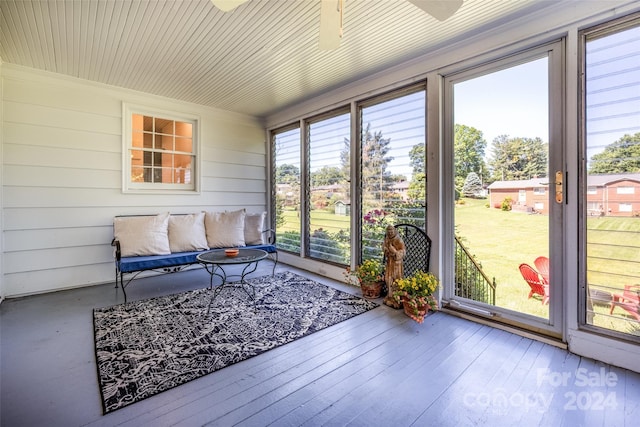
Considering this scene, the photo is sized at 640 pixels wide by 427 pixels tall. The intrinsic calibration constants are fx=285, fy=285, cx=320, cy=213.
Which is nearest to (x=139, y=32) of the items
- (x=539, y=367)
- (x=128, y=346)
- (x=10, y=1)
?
(x=10, y=1)

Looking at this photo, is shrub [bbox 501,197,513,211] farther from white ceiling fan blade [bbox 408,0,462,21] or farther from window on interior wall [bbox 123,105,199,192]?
window on interior wall [bbox 123,105,199,192]

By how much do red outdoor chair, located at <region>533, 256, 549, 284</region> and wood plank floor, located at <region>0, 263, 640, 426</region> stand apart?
21.4 inches

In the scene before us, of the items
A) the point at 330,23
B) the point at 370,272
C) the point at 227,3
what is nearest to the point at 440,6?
the point at 330,23

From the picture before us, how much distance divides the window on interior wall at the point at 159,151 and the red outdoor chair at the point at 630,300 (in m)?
4.87

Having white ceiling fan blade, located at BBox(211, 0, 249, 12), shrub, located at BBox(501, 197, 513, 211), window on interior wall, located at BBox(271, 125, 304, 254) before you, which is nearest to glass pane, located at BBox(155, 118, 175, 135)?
window on interior wall, located at BBox(271, 125, 304, 254)

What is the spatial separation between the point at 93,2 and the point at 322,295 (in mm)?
3247

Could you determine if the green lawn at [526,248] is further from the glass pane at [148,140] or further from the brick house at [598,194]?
the glass pane at [148,140]

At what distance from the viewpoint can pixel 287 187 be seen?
16.2ft

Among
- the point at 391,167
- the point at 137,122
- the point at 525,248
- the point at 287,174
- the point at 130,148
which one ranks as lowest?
the point at 525,248

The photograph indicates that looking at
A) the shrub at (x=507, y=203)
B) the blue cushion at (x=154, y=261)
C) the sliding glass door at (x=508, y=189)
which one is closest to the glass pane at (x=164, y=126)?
the blue cushion at (x=154, y=261)

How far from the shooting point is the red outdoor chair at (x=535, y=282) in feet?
7.66

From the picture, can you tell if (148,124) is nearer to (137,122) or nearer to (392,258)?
(137,122)

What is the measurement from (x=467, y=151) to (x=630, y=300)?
1604mm

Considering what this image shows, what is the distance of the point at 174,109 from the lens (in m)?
4.25
